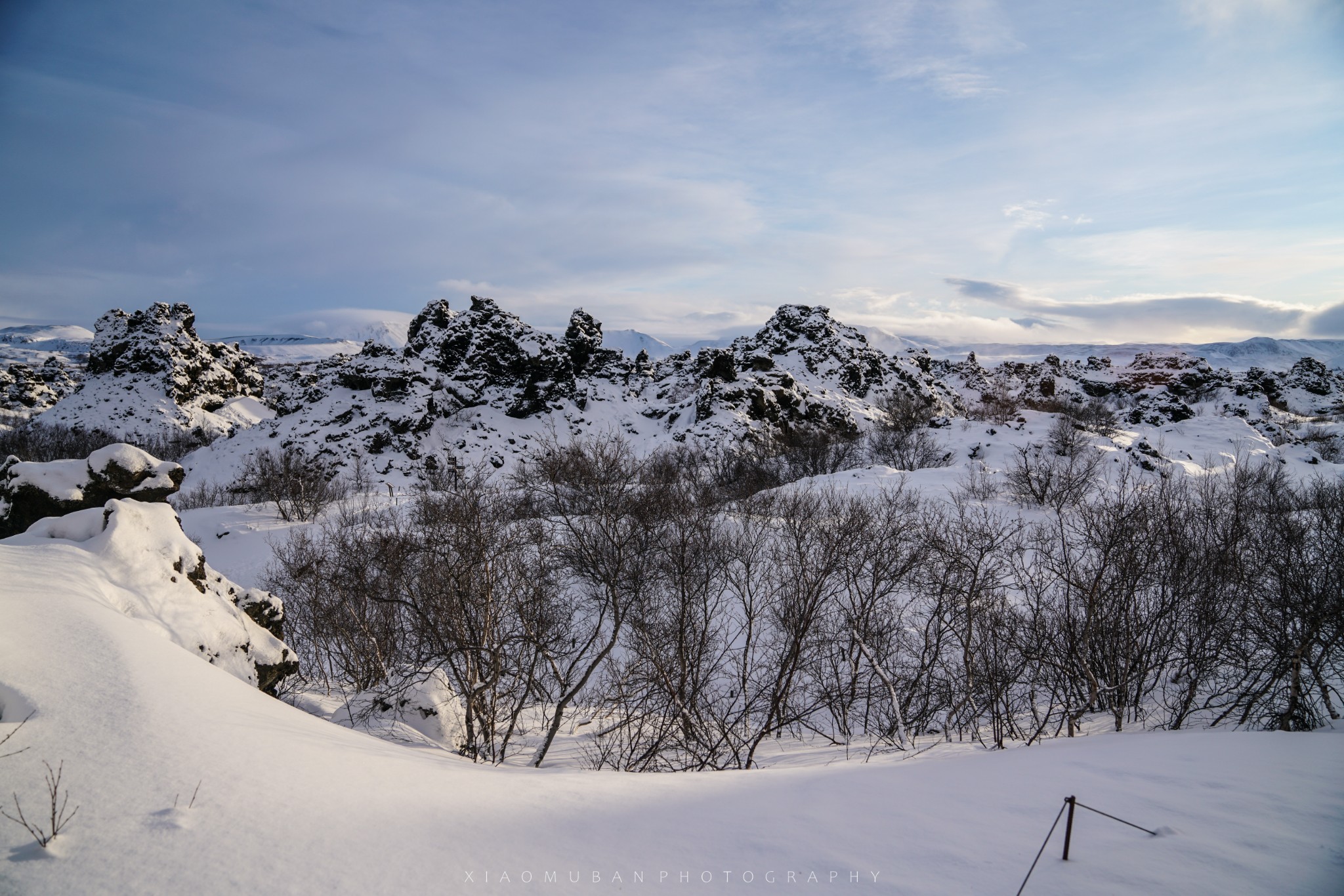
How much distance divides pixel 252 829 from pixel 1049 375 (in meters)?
110

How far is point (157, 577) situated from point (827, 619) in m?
15.8

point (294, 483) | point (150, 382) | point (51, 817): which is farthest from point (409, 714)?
point (150, 382)

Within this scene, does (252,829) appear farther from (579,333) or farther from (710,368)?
(579,333)

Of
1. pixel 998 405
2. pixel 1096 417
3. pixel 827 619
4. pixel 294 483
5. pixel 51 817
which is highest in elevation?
pixel 998 405

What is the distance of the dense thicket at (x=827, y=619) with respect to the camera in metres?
10.9

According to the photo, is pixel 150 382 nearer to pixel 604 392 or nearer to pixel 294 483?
pixel 294 483

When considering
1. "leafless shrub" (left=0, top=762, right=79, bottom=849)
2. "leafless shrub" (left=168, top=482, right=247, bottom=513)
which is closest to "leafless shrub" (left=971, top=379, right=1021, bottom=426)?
"leafless shrub" (left=0, top=762, right=79, bottom=849)

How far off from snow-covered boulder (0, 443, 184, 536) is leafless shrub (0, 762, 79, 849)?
802 cm

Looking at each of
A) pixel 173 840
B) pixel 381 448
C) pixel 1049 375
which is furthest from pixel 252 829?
pixel 1049 375

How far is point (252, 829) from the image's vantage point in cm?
324

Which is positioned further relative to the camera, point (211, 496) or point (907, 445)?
point (907, 445)

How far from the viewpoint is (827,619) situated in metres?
17.4

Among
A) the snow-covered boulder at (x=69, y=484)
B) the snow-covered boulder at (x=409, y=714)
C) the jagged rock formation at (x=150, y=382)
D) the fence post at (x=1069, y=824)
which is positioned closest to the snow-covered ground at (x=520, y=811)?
the fence post at (x=1069, y=824)

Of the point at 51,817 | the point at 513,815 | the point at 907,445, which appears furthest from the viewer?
the point at 907,445
